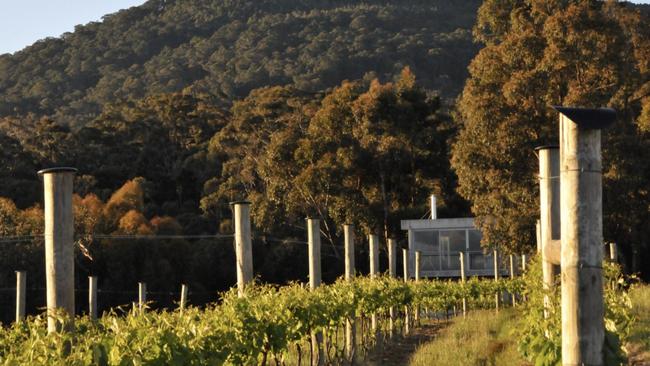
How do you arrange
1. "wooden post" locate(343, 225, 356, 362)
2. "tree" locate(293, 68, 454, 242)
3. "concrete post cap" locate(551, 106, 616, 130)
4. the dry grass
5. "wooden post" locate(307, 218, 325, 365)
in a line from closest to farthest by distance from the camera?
"concrete post cap" locate(551, 106, 616, 130), the dry grass, "wooden post" locate(307, 218, 325, 365), "wooden post" locate(343, 225, 356, 362), "tree" locate(293, 68, 454, 242)

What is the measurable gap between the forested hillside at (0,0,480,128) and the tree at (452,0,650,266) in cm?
3834

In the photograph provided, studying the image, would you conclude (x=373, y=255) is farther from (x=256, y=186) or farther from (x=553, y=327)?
(x=256, y=186)

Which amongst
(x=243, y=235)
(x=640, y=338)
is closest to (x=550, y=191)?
(x=243, y=235)

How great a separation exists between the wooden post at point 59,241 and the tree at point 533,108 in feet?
55.7

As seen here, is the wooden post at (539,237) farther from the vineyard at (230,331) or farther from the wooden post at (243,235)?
the wooden post at (243,235)

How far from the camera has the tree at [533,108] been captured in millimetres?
23234

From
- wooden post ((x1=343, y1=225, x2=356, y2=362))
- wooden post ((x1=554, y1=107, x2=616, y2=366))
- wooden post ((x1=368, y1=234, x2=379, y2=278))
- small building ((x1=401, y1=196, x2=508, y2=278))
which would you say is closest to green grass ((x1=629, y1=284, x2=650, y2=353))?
wooden post ((x1=343, y1=225, x2=356, y2=362))

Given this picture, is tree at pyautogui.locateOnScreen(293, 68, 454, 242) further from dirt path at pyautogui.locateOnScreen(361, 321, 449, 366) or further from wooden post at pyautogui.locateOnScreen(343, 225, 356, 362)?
wooden post at pyautogui.locateOnScreen(343, 225, 356, 362)

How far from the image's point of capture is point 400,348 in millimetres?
18266

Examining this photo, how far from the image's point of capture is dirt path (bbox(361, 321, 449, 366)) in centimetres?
1562

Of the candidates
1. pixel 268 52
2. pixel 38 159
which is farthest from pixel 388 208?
pixel 268 52

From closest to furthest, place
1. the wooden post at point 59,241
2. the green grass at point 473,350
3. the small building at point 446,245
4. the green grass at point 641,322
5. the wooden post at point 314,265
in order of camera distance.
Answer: the wooden post at point 59,241
the green grass at point 641,322
the green grass at point 473,350
the wooden post at point 314,265
the small building at point 446,245

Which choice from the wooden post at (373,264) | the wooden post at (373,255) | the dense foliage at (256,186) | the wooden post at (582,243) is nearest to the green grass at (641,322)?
the wooden post at (373,264)

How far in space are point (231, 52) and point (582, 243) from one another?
85015 millimetres
